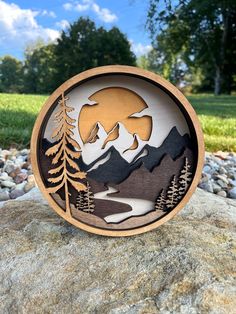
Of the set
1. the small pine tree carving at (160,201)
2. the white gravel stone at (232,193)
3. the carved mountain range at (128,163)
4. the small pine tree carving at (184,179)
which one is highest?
the carved mountain range at (128,163)

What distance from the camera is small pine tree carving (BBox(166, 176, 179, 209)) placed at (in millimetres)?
1493

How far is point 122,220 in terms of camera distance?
4.87ft

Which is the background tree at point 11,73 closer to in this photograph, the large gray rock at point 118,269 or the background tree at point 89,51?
the background tree at point 89,51

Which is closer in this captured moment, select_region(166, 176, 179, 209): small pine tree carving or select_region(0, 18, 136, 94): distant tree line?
select_region(166, 176, 179, 209): small pine tree carving

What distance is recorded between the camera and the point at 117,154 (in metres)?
1.48

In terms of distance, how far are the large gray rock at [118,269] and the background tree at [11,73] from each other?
1105 inches

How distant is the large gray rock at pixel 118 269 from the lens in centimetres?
115

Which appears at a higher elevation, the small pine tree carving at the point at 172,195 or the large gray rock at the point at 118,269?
the small pine tree carving at the point at 172,195

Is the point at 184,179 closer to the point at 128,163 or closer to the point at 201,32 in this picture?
the point at 128,163

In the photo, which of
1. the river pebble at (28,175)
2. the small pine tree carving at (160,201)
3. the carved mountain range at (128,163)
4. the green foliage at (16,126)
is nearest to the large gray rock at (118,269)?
the small pine tree carving at (160,201)

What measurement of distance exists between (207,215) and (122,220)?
16.4 inches

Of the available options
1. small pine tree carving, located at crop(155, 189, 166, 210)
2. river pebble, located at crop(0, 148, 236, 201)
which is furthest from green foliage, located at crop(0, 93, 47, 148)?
small pine tree carving, located at crop(155, 189, 166, 210)

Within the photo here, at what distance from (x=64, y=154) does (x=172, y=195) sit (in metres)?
0.42

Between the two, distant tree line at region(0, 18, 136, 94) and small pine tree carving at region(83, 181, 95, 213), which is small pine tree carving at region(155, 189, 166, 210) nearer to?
small pine tree carving at region(83, 181, 95, 213)
